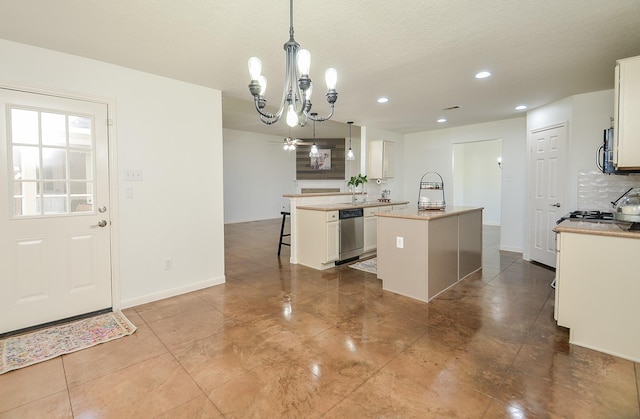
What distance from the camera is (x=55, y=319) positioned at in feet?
8.99

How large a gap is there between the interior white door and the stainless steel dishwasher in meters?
2.72

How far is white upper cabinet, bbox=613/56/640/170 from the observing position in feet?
7.67

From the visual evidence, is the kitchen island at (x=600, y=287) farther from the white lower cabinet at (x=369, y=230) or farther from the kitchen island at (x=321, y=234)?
the white lower cabinet at (x=369, y=230)

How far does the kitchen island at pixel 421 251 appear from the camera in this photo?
3213 millimetres

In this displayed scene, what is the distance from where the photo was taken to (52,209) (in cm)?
273

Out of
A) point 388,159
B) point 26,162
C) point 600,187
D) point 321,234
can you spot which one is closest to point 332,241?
point 321,234

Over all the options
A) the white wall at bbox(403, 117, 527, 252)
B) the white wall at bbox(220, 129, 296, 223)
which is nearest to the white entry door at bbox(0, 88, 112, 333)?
the white wall at bbox(220, 129, 296, 223)

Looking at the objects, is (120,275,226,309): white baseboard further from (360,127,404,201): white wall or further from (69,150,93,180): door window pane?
(360,127,404,201): white wall

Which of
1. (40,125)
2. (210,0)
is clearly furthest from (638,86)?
(40,125)

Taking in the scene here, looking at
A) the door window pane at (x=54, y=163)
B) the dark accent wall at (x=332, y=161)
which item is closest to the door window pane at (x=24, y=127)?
the door window pane at (x=54, y=163)

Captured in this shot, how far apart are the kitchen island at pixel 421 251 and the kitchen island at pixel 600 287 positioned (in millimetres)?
1088

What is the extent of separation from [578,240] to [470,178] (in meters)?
7.69

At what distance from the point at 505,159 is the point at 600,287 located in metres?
3.97

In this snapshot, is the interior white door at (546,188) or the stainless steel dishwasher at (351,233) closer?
the interior white door at (546,188)
